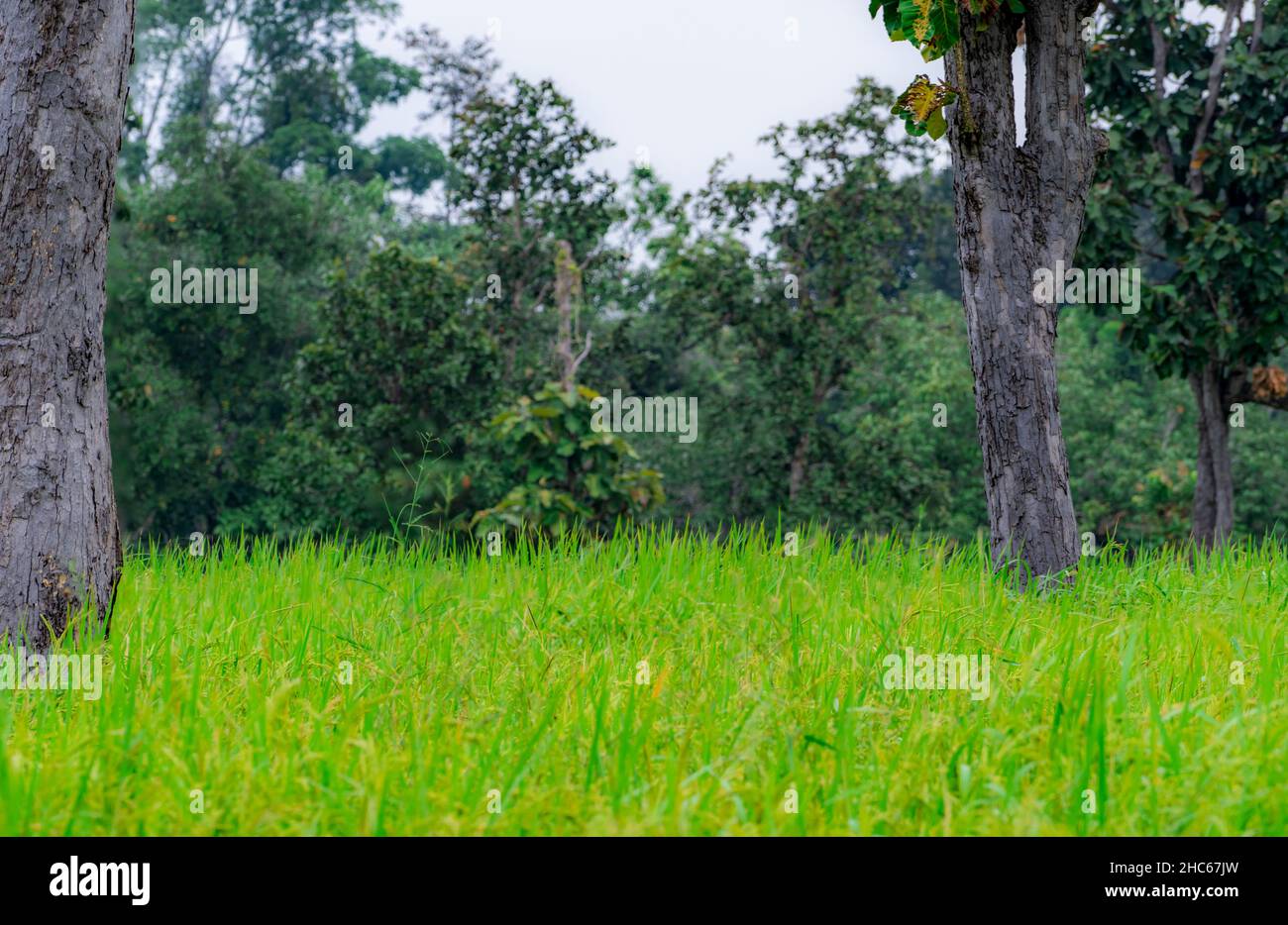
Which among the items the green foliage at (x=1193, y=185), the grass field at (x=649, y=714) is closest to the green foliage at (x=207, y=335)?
the green foliage at (x=1193, y=185)

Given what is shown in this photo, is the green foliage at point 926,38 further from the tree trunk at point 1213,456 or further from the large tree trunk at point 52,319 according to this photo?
the tree trunk at point 1213,456

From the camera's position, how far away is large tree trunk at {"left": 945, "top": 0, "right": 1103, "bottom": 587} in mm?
5973

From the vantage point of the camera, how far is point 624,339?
20.0 metres

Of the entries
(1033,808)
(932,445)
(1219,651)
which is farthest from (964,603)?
(932,445)

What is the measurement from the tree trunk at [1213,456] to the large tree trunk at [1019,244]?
6824mm

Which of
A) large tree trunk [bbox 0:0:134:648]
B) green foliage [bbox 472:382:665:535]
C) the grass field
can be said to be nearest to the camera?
the grass field

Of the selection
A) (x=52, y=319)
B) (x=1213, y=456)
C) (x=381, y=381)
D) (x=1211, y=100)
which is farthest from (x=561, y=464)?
(x=1211, y=100)

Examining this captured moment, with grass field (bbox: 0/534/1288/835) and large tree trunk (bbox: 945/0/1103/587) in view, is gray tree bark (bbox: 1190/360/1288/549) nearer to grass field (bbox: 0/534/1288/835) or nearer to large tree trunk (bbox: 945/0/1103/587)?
large tree trunk (bbox: 945/0/1103/587)

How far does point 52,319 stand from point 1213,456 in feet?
37.0

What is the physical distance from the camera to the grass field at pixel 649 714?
2.94 m

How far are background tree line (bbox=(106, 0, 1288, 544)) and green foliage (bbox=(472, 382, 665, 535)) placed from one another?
0.03 meters
